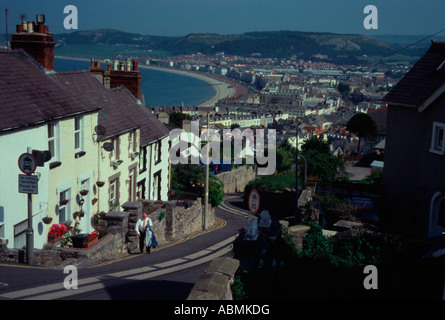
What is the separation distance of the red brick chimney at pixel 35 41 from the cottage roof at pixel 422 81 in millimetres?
13951

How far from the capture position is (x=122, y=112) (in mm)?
24781

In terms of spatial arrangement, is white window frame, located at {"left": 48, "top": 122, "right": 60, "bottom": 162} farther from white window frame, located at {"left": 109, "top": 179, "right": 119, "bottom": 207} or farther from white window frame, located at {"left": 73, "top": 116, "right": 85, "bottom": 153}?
white window frame, located at {"left": 109, "top": 179, "right": 119, "bottom": 207}

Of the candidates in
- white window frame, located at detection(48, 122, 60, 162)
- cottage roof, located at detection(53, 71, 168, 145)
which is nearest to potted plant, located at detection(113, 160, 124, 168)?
cottage roof, located at detection(53, 71, 168, 145)

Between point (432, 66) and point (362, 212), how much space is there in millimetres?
6957

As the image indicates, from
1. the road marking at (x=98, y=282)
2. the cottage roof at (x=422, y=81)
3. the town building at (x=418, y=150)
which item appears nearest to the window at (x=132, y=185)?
the road marking at (x=98, y=282)

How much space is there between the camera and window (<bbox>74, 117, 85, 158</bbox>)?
1861cm

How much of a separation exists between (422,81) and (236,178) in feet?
116

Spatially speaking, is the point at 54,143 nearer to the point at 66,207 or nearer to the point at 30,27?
the point at 66,207

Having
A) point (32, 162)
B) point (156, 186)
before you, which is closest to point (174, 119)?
point (156, 186)

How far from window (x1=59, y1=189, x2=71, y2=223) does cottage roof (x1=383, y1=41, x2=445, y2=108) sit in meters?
13.7

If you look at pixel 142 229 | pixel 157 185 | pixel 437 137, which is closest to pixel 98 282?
pixel 142 229

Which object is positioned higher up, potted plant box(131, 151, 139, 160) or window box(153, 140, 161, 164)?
potted plant box(131, 151, 139, 160)
